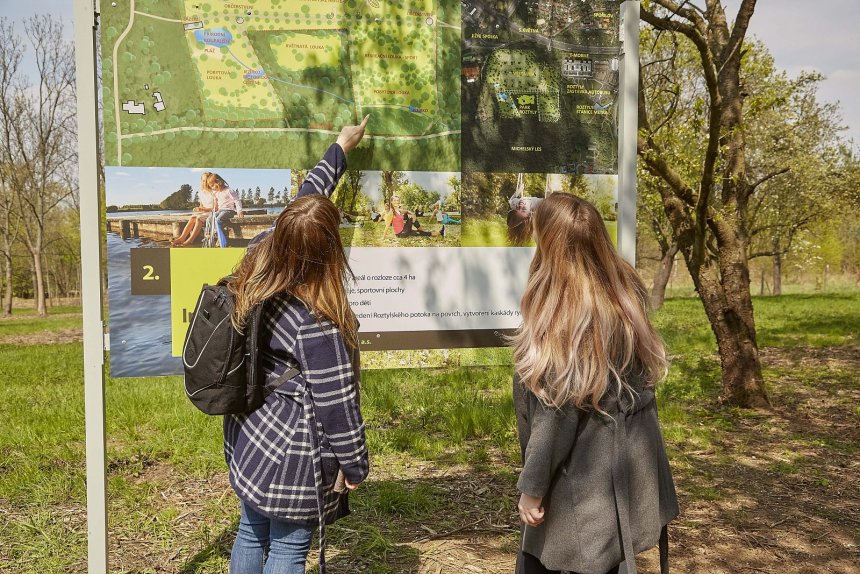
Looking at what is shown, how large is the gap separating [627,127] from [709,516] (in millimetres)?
2854

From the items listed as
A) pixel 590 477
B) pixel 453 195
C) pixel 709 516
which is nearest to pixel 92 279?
pixel 453 195

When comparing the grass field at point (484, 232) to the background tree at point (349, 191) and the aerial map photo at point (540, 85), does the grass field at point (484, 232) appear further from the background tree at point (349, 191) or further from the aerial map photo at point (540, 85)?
the background tree at point (349, 191)

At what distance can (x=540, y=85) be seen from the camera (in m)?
3.56

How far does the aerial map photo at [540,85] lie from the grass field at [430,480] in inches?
94.4

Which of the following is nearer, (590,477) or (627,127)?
(590,477)

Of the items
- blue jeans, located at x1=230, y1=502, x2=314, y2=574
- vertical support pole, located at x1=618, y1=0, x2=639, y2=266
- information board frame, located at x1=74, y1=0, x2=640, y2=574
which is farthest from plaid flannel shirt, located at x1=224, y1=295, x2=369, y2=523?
vertical support pole, located at x1=618, y1=0, x2=639, y2=266

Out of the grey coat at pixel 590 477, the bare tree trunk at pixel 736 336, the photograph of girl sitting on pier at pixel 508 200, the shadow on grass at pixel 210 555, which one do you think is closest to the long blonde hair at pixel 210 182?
the photograph of girl sitting on pier at pixel 508 200

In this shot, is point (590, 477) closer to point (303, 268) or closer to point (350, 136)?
point (303, 268)

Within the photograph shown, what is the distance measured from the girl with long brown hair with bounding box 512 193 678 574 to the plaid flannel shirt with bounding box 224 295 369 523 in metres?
0.60

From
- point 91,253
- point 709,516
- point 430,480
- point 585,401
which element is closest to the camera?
point 585,401

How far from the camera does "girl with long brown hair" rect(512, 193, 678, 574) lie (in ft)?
7.04

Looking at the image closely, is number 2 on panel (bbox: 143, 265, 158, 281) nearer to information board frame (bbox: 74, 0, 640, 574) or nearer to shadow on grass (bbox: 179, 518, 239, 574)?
information board frame (bbox: 74, 0, 640, 574)

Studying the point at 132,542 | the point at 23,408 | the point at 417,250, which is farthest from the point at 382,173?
the point at 23,408

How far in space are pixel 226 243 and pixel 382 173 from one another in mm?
865
